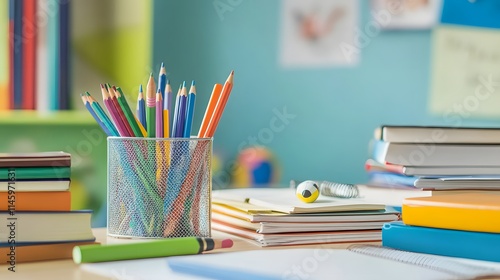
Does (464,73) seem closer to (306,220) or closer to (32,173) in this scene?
(306,220)

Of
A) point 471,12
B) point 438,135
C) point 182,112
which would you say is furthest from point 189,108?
point 471,12

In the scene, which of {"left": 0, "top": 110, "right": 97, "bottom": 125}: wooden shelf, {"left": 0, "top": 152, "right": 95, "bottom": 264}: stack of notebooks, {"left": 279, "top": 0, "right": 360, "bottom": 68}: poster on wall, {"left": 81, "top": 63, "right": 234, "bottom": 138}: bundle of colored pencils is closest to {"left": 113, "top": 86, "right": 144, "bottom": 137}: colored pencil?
{"left": 81, "top": 63, "right": 234, "bottom": 138}: bundle of colored pencils

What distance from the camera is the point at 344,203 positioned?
36.2 inches

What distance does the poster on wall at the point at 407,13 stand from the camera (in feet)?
6.69

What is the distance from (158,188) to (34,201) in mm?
149

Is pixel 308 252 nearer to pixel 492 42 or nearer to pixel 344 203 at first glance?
pixel 344 203

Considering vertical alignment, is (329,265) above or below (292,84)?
below

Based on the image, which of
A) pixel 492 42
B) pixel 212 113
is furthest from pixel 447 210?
pixel 492 42

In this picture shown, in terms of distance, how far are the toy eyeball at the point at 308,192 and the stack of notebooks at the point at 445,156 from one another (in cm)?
9

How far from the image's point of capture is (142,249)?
29.2 inches

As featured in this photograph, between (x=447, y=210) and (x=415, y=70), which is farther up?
(x=415, y=70)

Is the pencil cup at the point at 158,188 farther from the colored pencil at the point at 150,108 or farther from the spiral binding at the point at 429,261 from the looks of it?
the spiral binding at the point at 429,261

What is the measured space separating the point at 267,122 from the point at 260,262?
5.55 ft

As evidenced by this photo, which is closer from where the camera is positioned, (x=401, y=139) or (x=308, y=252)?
(x=308, y=252)
